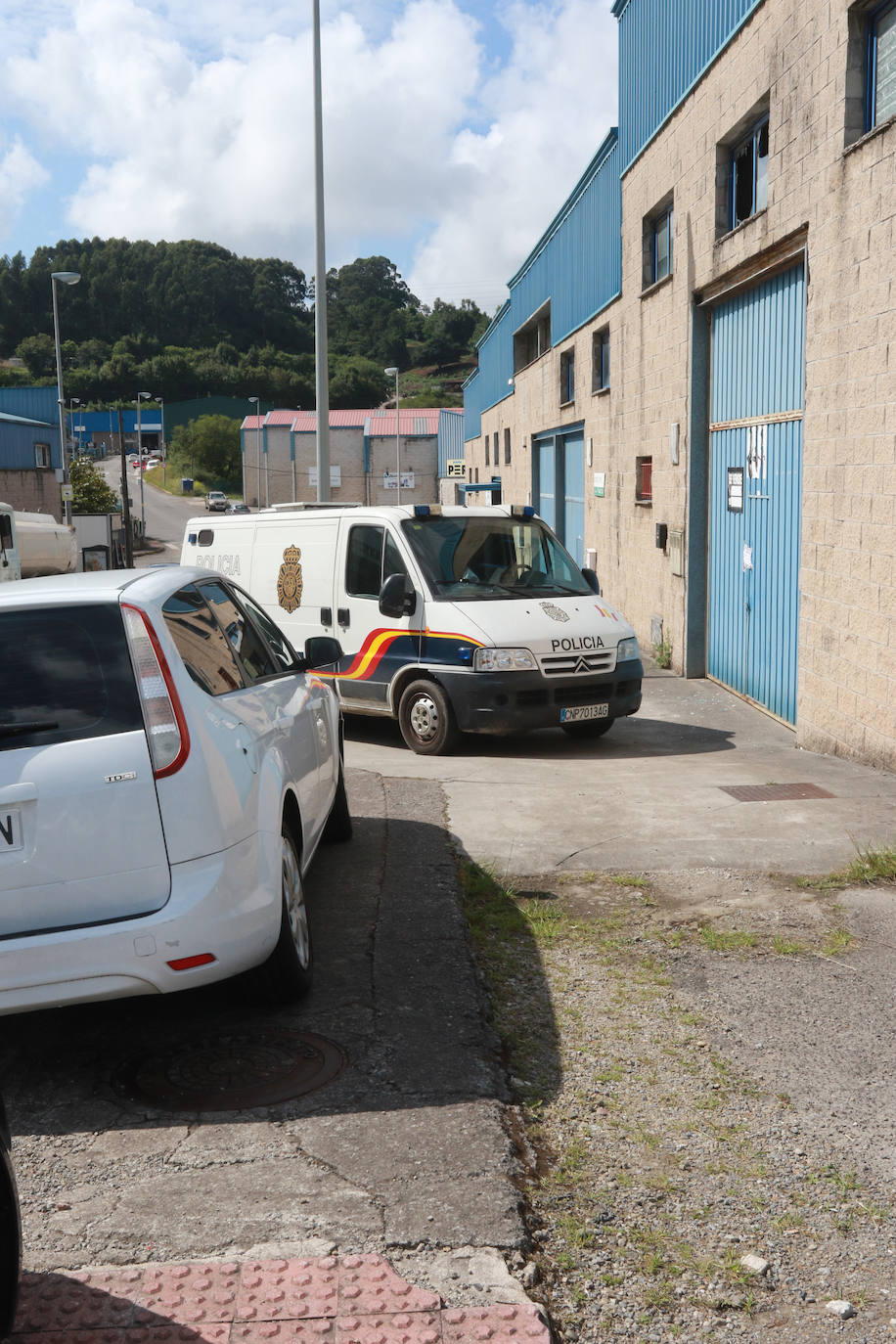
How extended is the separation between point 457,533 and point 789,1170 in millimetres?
7804

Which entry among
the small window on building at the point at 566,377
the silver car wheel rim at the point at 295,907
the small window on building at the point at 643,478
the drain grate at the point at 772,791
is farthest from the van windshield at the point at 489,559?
the small window on building at the point at 566,377

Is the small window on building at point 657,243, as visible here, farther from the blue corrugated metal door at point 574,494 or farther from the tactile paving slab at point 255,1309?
the tactile paving slab at point 255,1309

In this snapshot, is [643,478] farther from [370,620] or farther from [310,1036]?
[310,1036]

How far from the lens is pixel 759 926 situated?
5.57m

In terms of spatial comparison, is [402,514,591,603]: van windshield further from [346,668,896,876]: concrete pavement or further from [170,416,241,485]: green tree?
[170,416,241,485]: green tree

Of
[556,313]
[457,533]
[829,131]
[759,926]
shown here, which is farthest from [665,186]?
[759,926]

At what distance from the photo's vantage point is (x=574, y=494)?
2486cm

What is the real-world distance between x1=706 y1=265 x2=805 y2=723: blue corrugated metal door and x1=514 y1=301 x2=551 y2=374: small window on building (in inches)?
679

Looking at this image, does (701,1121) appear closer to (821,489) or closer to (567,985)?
(567,985)

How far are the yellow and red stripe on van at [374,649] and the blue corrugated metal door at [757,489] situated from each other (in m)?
3.21

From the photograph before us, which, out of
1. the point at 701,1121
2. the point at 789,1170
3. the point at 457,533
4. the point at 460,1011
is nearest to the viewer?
the point at 789,1170

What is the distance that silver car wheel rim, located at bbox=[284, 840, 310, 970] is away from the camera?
15.3 feet

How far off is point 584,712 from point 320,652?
433cm

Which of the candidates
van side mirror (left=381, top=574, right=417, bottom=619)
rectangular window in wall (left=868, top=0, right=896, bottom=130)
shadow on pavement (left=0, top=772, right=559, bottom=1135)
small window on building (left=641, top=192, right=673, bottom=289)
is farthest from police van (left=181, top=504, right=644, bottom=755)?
small window on building (left=641, top=192, right=673, bottom=289)
